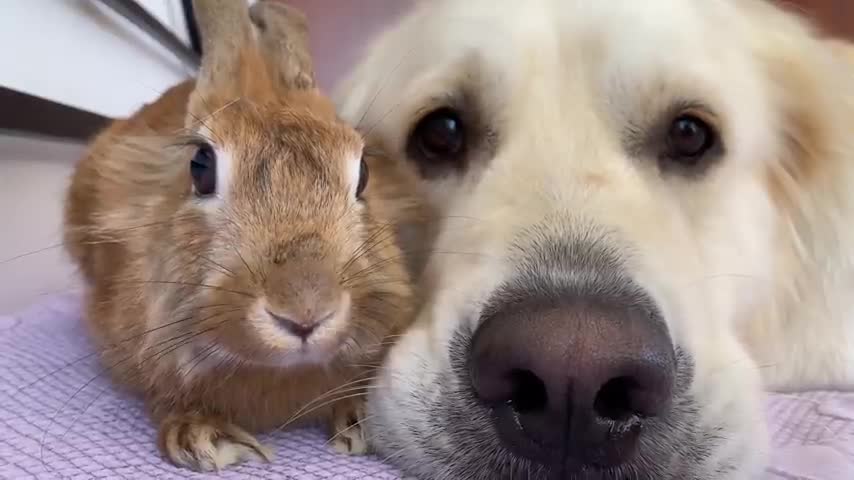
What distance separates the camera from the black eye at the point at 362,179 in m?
1.03

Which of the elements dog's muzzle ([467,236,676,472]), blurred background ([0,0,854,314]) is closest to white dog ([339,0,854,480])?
dog's muzzle ([467,236,676,472])

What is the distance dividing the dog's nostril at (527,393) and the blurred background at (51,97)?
88 cm

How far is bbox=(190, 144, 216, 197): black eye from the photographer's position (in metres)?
0.96

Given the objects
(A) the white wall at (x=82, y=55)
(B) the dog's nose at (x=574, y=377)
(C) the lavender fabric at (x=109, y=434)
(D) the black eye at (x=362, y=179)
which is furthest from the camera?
(A) the white wall at (x=82, y=55)

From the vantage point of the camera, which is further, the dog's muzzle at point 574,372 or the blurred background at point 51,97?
the blurred background at point 51,97

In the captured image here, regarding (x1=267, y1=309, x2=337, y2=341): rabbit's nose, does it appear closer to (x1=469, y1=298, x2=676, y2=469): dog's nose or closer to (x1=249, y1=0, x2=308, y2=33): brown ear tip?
(x1=469, y1=298, x2=676, y2=469): dog's nose

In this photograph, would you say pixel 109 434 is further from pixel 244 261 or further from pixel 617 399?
pixel 617 399

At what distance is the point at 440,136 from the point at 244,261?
516 millimetres

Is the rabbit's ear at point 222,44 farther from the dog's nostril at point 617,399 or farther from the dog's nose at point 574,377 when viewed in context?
the dog's nostril at point 617,399

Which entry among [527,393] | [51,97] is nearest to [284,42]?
[527,393]

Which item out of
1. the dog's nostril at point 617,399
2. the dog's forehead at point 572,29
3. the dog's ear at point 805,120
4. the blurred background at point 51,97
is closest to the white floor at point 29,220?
the blurred background at point 51,97

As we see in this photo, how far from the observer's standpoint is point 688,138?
4.02 feet

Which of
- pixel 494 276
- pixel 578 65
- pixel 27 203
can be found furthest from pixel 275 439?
pixel 27 203

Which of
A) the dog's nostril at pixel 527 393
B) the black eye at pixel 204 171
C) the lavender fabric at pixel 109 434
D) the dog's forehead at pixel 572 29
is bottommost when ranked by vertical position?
the lavender fabric at pixel 109 434
